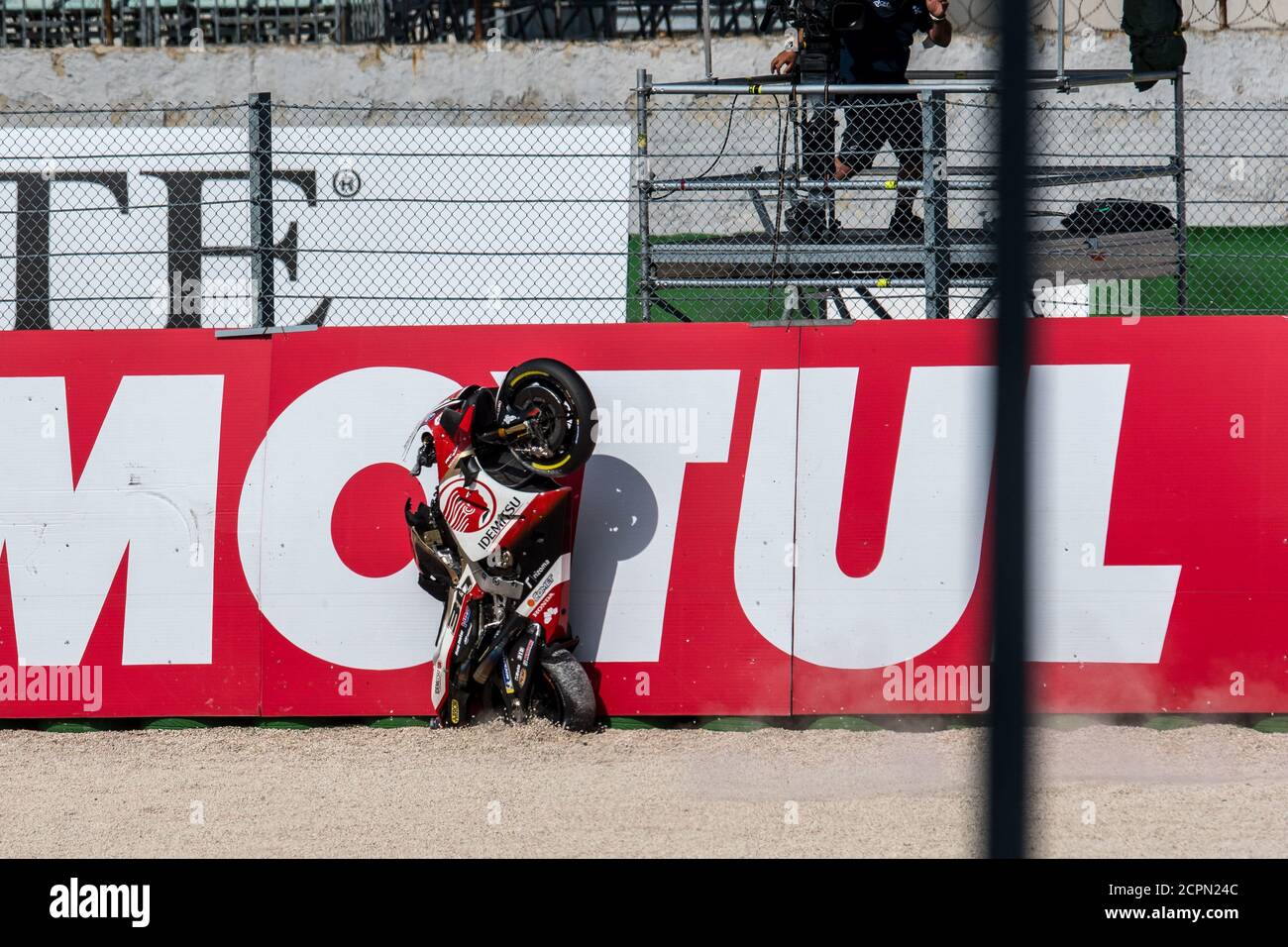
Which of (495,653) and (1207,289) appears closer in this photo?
(495,653)

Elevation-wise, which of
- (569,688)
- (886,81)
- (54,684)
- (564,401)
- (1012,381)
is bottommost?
(54,684)

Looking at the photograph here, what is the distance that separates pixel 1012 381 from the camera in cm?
222

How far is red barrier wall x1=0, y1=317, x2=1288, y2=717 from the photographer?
725 centimetres

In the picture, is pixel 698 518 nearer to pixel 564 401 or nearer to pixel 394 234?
pixel 564 401

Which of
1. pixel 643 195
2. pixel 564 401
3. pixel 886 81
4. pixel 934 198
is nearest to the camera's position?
pixel 564 401

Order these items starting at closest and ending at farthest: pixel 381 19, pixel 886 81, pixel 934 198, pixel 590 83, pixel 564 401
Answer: pixel 564 401 < pixel 934 198 < pixel 886 81 < pixel 590 83 < pixel 381 19

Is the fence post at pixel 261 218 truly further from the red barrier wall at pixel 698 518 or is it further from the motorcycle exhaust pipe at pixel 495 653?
the motorcycle exhaust pipe at pixel 495 653

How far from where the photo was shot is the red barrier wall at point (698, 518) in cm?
725

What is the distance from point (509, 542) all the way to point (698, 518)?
102 cm

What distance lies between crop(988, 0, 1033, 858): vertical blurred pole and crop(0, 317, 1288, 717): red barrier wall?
502 cm

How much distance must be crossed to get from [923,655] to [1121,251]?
9.61 feet
